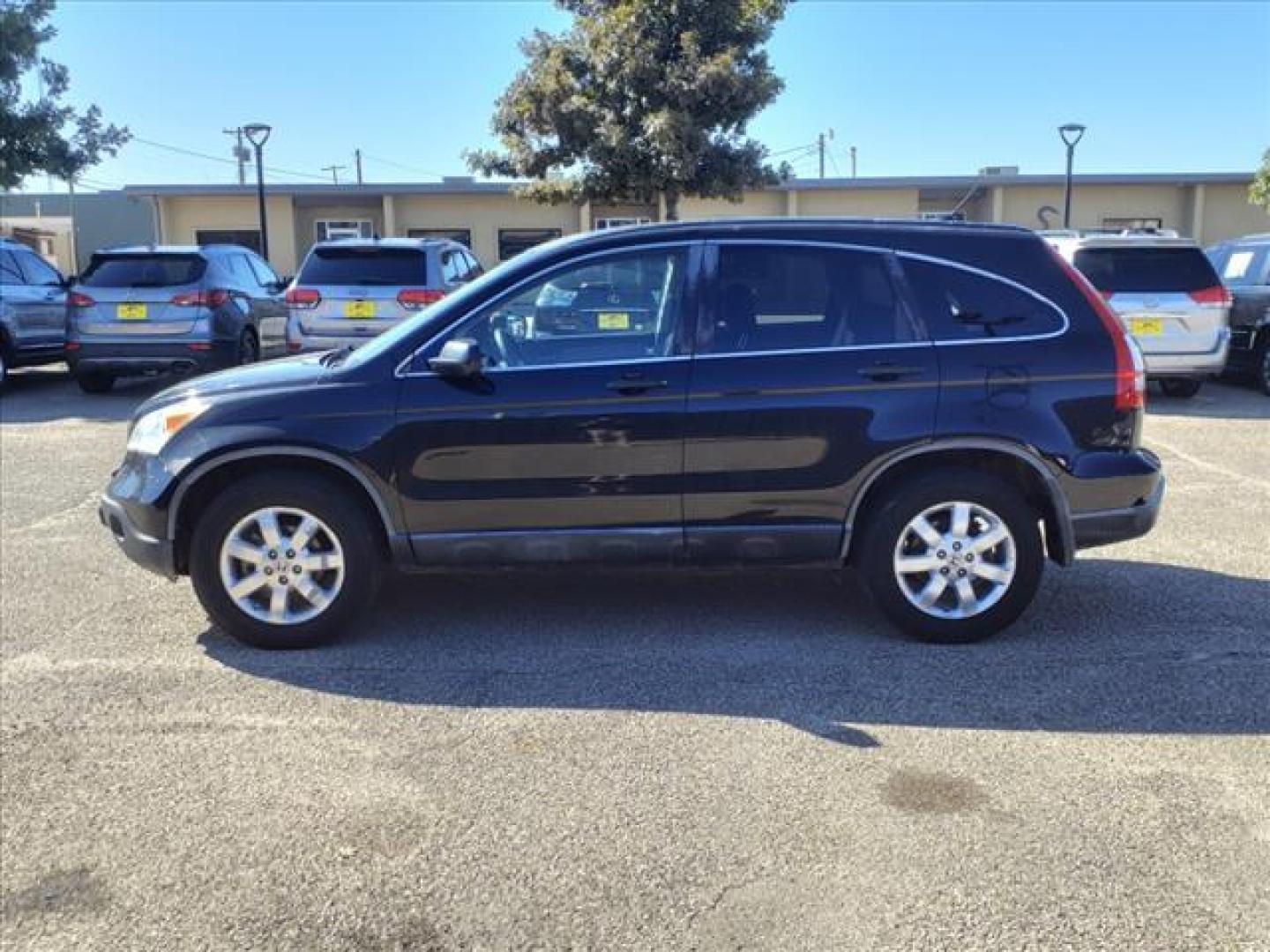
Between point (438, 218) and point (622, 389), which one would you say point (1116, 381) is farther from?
point (438, 218)

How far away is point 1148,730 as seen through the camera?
3973 millimetres

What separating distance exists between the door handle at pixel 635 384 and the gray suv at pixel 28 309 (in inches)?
450

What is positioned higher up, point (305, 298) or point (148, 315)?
point (305, 298)

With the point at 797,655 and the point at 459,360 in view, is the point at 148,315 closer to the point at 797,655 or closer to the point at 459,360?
the point at 459,360

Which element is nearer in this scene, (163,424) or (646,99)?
(163,424)

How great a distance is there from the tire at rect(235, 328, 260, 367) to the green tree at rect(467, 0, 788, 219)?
681 centimetres

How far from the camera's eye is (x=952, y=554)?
476 cm

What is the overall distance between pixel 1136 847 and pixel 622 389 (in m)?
2.54

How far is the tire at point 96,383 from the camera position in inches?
530

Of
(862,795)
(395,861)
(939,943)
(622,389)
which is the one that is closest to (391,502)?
(622,389)

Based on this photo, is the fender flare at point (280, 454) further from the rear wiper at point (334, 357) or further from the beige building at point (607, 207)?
the beige building at point (607, 207)

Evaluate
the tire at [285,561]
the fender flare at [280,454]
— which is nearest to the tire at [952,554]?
the fender flare at [280,454]

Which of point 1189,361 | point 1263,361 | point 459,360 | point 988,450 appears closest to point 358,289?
point 459,360

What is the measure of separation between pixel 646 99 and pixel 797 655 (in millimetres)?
14572
